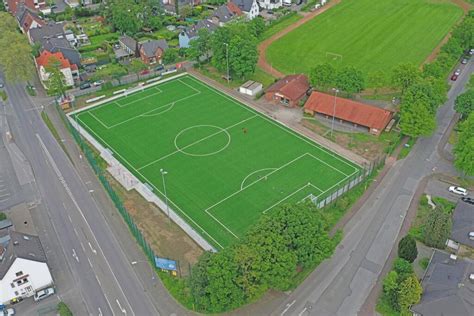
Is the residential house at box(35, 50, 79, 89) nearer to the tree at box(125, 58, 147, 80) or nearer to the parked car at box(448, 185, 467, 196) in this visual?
the tree at box(125, 58, 147, 80)

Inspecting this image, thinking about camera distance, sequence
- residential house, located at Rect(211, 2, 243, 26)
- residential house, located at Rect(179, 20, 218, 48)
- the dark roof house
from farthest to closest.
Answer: residential house, located at Rect(211, 2, 243, 26), residential house, located at Rect(179, 20, 218, 48), the dark roof house

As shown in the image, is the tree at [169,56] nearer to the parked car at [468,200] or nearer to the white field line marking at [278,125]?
the white field line marking at [278,125]

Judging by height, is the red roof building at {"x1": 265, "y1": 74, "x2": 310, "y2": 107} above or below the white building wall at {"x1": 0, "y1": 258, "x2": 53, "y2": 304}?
above

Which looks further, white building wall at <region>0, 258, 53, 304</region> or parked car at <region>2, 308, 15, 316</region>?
white building wall at <region>0, 258, 53, 304</region>

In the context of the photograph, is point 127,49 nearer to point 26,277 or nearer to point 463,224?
point 26,277

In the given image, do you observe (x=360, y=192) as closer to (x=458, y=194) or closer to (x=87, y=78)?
(x=458, y=194)

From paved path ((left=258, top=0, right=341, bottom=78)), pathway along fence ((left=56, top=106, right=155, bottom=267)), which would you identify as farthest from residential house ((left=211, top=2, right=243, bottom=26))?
pathway along fence ((left=56, top=106, right=155, bottom=267))
